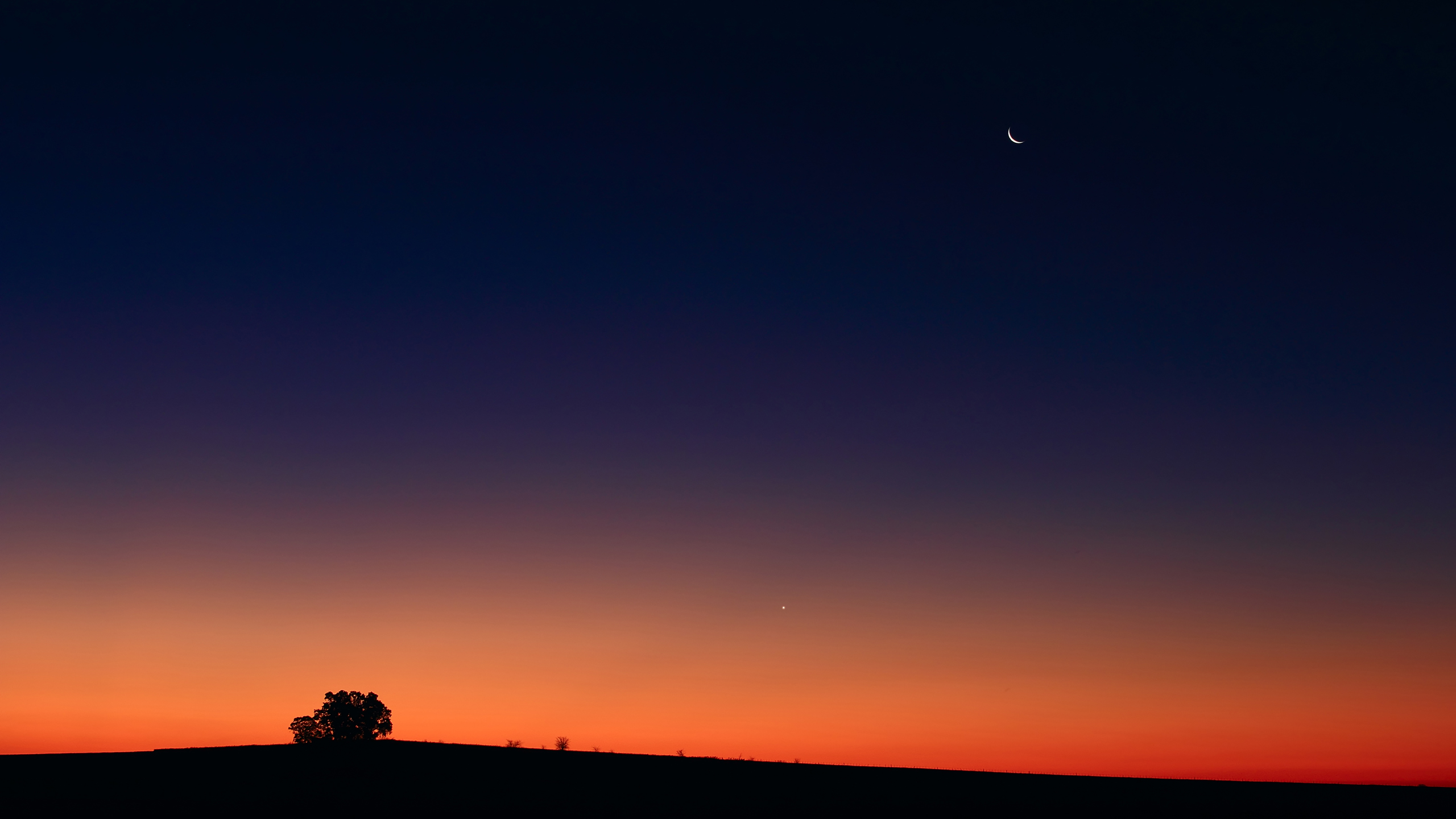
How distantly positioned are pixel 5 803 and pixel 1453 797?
57347 millimetres

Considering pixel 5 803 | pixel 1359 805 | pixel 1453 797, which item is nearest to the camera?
pixel 5 803

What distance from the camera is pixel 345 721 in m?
91.1

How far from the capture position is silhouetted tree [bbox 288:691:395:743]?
90.4 metres

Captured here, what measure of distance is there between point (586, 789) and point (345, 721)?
59.5 metres

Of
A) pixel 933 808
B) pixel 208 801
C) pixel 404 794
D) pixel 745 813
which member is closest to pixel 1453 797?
pixel 933 808

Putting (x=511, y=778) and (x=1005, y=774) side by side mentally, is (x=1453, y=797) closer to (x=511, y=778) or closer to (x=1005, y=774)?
(x=1005, y=774)

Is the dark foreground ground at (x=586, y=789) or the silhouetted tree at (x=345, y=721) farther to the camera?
the silhouetted tree at (x=345, y=721)

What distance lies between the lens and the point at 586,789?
4031 cm

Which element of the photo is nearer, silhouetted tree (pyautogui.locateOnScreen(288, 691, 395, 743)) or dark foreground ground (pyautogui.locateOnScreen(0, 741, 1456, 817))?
dark foreground ground (pyautogui.locateOnScreen(0, 741, 1456, 817))

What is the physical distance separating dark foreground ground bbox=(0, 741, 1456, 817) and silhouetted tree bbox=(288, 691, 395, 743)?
39967 mm

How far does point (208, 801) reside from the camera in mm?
35781

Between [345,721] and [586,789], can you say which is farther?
[345,721]

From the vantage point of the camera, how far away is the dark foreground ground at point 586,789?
3606 cm

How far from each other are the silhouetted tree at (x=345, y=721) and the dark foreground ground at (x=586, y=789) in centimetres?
3997
